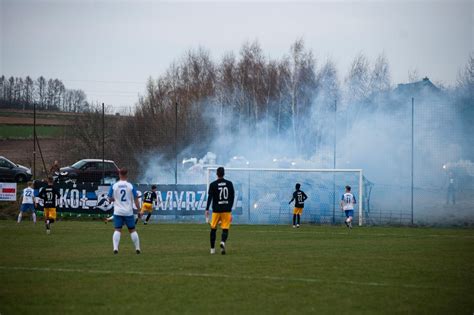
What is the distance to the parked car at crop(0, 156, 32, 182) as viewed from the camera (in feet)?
148

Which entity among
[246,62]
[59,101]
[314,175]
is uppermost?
[246,62]

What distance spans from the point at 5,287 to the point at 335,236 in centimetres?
1575

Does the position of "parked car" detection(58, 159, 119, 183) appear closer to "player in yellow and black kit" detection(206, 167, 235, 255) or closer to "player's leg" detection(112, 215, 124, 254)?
"player's leg" detection(112, 215, 124, 254)

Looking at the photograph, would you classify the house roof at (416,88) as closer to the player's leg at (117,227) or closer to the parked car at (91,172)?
the parked car at (91,172)

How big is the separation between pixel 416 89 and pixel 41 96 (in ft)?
118

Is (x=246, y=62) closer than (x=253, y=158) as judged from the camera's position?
No

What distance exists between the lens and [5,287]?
1219 centimetres

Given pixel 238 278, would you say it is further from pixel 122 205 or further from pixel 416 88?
pixel 416 88

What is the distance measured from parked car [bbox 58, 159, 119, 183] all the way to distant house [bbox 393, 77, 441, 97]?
1990cm

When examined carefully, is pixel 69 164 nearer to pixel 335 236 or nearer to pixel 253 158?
pixel 253 158

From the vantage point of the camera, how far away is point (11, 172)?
45.2 m

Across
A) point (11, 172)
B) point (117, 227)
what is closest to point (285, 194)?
point (117, 227)

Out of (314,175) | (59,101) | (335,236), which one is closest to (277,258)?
(335,236)

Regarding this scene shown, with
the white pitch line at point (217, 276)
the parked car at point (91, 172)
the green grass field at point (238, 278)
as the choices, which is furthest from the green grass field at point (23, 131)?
the white pitch line at point (217, 276)
